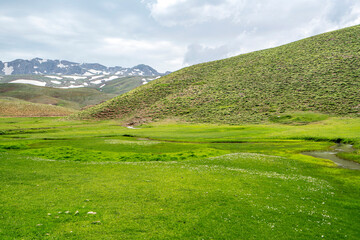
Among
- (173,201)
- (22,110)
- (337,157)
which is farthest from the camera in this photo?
(22,110)

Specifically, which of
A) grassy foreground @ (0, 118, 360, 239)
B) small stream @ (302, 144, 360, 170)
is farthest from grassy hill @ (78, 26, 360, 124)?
grassy foreground @ (0, 118, 360, 239)

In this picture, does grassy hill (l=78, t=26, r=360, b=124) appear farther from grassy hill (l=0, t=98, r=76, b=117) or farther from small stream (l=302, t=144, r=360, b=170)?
grassy hill (l=0, t=98, r=76, b=117)

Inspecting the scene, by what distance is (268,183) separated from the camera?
21328 mm

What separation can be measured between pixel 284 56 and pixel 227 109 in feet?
231

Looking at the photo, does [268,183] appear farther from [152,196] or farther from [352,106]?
[352,106]

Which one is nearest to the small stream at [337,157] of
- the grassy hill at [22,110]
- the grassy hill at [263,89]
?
the grassy hill at [263,89]

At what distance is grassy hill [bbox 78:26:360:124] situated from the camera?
105m

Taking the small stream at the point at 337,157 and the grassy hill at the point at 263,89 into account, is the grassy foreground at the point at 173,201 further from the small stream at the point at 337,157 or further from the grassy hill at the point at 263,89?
the grassy hill at the point at 263,89

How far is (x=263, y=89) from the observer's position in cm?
12825

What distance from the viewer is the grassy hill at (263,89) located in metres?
105

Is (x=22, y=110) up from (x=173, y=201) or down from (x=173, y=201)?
up

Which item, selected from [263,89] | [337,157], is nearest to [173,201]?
[337,157]

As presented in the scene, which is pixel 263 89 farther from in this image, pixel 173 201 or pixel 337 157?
pixel 173 201

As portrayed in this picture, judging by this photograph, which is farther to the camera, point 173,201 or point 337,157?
point 337,157
